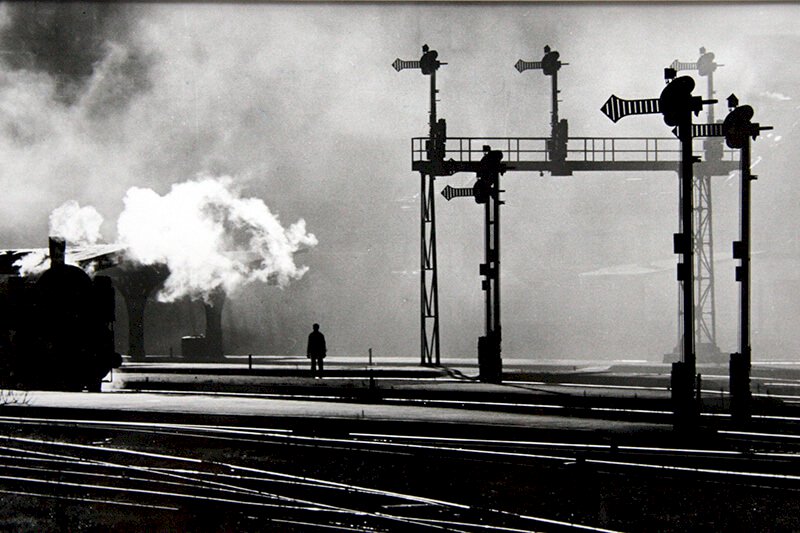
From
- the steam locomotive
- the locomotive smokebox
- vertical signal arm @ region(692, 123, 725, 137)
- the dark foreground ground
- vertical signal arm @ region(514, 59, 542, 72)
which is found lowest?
the dark foreground ground

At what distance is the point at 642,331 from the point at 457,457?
121 feet

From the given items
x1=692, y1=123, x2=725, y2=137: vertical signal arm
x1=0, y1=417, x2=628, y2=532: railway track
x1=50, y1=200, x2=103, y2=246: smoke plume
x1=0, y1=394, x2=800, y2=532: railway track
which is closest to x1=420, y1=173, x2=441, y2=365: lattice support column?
x1=692, y1=123, x2=725, y2=137: vertical signal arm

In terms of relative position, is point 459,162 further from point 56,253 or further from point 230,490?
point 230,490

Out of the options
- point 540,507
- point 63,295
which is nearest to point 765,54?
point 63,295

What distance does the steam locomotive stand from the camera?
663 inches

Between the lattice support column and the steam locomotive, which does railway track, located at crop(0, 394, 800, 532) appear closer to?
the steam locomotive

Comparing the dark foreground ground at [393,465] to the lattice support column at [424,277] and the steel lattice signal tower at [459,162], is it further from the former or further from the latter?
the steel lattice signal tower at [459,162]

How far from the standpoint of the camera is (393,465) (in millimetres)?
10508

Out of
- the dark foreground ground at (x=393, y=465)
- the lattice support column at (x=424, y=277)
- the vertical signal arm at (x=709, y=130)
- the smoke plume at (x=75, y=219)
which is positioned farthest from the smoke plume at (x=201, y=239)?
the vertical signal arm at (x=709, y=130)

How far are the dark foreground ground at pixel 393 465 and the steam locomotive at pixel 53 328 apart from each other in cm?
67

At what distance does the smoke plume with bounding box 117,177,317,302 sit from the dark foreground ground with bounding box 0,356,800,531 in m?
16.5

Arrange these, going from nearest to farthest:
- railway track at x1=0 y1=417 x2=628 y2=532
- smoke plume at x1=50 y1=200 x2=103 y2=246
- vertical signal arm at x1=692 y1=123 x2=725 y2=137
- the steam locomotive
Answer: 1. railway track at x1=0 y1=417 x2=628 y2=532
2. vertical signal arm at x1=692 y1=123 x2=725 y2=137
3. the steam locomotive
4. smoke plume at x1=50 y1=200 x2=103 y2=246

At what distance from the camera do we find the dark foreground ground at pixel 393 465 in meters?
8.09

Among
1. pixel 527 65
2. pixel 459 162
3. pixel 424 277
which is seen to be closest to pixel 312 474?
pixel 459 162
